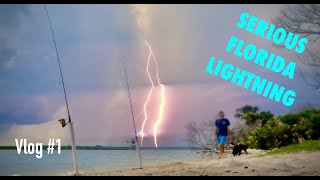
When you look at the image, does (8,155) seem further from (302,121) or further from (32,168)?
(302,121)

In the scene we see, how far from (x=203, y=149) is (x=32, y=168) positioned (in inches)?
259

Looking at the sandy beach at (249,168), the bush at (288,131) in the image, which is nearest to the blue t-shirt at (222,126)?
the sandy beach at (249,168)

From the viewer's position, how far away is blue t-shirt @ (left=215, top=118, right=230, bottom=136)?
11320 mm

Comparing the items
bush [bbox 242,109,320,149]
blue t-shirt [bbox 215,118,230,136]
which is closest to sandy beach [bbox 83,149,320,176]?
blue t-shirt [bbox 215,118,230,136]

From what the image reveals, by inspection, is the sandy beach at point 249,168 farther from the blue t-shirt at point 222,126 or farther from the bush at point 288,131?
the bush at point 288,131

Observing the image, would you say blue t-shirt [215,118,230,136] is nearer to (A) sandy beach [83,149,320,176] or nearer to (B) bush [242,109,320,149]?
(A) sandy beach [83,149,320,176]

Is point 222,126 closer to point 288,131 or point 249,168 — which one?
point 249,168

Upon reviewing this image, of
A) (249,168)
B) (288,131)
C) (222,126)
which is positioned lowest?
(249,168)

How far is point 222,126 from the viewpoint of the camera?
1132 centimetres

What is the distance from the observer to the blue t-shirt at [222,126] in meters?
11.3

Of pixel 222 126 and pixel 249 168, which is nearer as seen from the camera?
pixel 249 168

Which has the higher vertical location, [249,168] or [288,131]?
[288,131]

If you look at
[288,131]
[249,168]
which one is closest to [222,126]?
[249,168]
